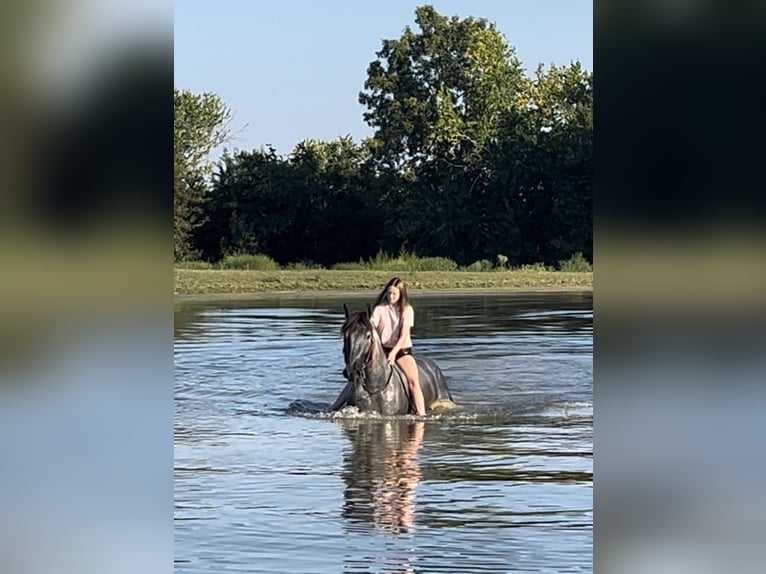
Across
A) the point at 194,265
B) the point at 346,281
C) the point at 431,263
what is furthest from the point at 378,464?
the point at 431,263

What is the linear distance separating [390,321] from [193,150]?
10.7 meters

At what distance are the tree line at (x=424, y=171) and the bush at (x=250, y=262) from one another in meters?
0.15

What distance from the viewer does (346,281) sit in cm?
1755

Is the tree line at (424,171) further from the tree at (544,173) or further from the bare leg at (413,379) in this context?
the bare leg at (413,379)

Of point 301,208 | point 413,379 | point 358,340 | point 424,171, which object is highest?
point 424,171

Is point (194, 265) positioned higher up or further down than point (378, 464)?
higher up

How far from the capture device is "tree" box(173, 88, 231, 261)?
54.9ft

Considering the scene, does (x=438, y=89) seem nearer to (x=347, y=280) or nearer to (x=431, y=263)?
(x=431, y=263)

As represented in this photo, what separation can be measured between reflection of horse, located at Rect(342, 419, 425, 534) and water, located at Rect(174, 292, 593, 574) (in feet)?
0.05

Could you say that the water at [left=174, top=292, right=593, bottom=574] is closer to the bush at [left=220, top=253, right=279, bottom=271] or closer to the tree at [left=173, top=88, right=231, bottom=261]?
the bush at [left=220, top=253, right=279, bottom=271]

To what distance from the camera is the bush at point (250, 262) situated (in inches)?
651

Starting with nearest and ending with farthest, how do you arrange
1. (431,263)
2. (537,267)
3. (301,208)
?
(301,208) → (431,263) → (537,267)
